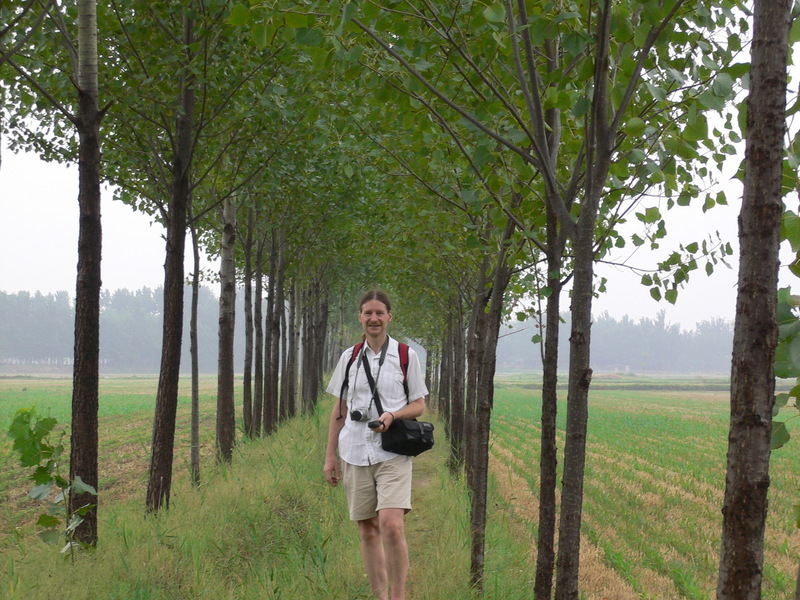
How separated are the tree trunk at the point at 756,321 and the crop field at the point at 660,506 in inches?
9.5

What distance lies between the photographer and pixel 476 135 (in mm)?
4434

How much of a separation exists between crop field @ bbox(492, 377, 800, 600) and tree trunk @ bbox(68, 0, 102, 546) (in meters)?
5.07

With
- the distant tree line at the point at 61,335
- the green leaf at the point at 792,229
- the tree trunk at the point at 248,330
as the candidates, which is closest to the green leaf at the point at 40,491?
the green leaf at the point at 792,229

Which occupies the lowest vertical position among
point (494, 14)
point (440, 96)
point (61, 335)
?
point (61, 335)

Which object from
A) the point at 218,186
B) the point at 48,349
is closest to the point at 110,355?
the point at 48,349

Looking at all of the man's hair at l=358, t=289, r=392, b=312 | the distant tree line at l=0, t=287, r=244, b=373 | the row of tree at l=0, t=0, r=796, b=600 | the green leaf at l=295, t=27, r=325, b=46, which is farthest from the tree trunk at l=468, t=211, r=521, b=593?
the distant tree line at l=0, t=287, r=244, b=373

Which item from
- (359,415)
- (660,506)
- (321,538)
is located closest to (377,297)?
(359,415)

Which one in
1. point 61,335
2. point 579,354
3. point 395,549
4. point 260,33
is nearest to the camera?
point 260,33

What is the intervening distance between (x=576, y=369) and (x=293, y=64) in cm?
619

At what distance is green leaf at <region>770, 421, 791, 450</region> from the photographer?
1680 mm

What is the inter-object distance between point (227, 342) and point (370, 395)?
6327 mm

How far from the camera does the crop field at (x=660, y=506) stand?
783cm

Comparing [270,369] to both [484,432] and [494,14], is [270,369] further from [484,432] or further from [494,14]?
[494,14]

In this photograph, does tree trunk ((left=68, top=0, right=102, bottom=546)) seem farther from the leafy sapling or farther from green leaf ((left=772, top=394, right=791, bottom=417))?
green leaf ((left=772, top=394, right=791, bottom=417))
